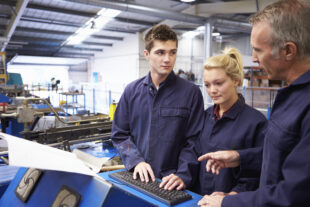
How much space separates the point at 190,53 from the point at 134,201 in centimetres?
1080

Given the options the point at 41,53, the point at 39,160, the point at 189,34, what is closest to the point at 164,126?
the point at 39,160

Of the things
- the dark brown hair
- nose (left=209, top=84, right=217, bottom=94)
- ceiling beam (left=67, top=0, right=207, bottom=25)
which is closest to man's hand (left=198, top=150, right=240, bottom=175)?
nose (left=209, top=84, right=217, bottom=94)

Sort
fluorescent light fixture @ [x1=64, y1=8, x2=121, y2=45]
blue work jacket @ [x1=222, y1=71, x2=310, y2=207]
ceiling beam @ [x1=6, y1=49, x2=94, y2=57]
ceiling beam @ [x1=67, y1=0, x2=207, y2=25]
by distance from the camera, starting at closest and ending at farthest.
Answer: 1. blue work jacket @ [x1=222, y1=71, x2=310, y2=207]
2. ceiling beam @ [x1=67, y1=0, x2=207, y2=25]
3. fluorescent light fixture @ [x1=64, y1=8, x2=121, y2=45]
4. ceiling beam @ [x1=6, y1=49, x2=94, y2=57]

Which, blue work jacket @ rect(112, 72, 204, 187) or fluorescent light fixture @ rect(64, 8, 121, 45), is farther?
fluorescent light fixture @ rect(64, 8, 121, 45)

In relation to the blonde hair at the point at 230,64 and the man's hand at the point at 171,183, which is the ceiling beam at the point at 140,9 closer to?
the blonde hair at the point at 230,64

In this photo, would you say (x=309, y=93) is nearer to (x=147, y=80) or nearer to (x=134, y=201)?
(x=134, y=201)

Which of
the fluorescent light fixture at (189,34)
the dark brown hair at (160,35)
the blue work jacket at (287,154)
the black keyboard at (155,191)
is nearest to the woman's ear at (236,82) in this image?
the dark brown hair at (160,35)

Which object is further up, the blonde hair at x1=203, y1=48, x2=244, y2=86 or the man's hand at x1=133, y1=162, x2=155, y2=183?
the blonde hair at x1=203, y1=48, x2=244, y2=86

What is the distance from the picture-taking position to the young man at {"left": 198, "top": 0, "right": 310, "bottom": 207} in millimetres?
532

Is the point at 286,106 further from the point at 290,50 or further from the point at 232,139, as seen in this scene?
the point at 232,139

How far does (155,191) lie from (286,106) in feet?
1.62

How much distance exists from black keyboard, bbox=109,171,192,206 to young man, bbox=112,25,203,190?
166mm

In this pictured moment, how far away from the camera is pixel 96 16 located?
742 cm

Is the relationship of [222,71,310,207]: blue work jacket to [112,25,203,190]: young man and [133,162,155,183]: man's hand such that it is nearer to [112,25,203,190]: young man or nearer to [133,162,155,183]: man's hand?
[133,162,155,183]: man's hand
